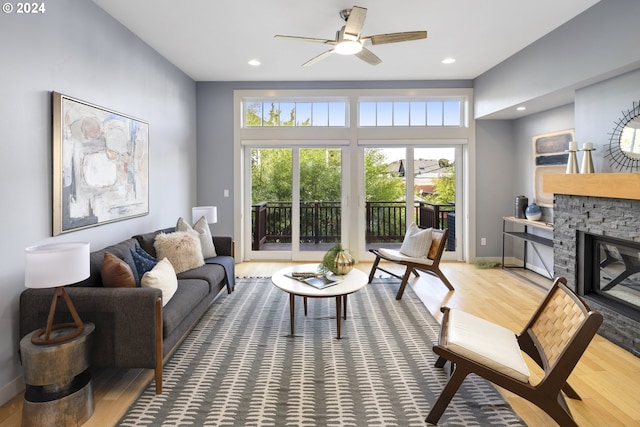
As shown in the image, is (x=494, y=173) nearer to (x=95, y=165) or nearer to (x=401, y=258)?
(x=401, y=258)

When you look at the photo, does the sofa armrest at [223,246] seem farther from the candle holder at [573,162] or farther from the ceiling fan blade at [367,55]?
the candle holder at [573,162]

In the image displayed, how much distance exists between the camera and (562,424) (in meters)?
1.58

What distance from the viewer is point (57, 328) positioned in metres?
1.93

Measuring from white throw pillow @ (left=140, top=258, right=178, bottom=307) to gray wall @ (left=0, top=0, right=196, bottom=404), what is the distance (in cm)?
76

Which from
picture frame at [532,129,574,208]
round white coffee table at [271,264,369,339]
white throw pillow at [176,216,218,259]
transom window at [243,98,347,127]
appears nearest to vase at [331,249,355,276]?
round white coffee table at [271,264,369,339]

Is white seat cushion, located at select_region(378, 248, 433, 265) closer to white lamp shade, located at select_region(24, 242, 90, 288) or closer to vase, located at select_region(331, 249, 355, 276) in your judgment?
vase, located at select_region(331, 249, 355, 276)

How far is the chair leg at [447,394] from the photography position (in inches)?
68.9

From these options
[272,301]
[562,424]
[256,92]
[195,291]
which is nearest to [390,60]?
[256,92]

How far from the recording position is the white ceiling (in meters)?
2.96

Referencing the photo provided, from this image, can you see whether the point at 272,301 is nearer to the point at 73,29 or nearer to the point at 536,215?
the point at 73,29

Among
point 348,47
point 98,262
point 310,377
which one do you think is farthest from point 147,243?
point 348,47

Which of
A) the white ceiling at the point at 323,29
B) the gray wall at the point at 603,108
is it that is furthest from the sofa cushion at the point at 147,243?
the gray wall at the point at 603,108

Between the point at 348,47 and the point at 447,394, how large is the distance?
2809 millimetres

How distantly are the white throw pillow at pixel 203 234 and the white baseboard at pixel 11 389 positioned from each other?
1.87 meters
